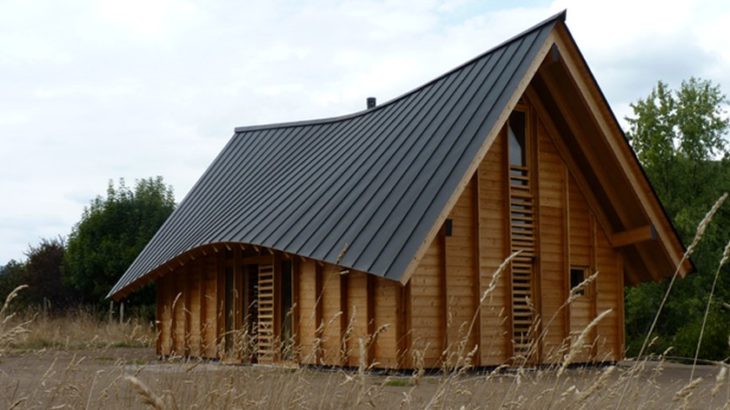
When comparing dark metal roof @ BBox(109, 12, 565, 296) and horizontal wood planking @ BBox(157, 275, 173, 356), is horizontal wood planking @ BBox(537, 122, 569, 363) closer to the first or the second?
dark metal roof @ BBox(109, 12, 565, 296)

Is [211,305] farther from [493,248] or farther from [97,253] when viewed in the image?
[97,253]

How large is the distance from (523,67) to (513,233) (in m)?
2.96

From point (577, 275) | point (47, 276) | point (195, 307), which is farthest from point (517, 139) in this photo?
point (47, 276)

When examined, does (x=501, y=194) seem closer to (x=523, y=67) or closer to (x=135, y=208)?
(x=523, y=67)

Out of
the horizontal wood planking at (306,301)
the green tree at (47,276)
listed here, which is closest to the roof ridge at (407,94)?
the horizontal wood planking at (306,301)

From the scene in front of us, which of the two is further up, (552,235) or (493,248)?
(552,235)

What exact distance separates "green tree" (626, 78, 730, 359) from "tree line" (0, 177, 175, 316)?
17.4 m

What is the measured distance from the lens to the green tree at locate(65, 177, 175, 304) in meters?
29.4

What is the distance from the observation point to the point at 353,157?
16078mm

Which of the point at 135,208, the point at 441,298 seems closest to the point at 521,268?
Result: the point at 441,298

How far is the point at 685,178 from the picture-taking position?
3322cm

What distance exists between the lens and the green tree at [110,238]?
2939cm

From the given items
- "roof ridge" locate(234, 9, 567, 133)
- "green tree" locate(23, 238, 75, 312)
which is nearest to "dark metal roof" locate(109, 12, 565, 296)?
"roof ridge" locate(234, 9, 567, 133)

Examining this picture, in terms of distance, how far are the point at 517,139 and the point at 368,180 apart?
2.93 m
